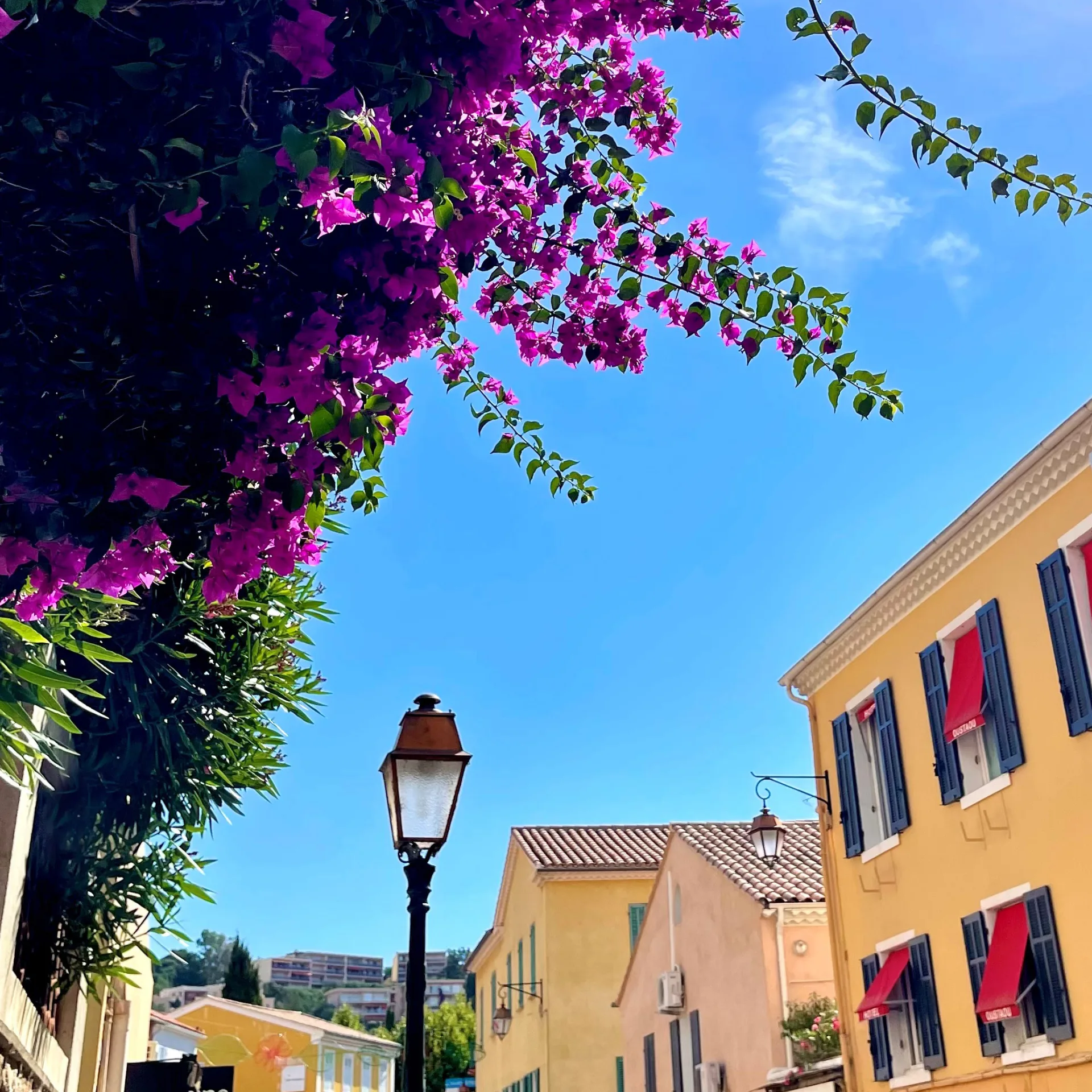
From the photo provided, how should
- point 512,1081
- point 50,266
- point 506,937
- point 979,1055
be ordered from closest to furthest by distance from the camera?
point 50,266
point 979,1055
point 512,1081
point 506,937

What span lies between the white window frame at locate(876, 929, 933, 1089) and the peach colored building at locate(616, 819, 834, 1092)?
3.21 metres

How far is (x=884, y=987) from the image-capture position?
527 inches

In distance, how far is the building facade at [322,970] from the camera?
18062cm

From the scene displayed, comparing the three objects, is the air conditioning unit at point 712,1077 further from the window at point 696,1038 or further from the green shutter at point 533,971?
the green shutter at point 533,971

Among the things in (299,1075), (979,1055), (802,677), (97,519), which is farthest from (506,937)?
(97,519)

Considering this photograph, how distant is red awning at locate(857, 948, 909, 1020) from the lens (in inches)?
520

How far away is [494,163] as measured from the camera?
2.84 metres

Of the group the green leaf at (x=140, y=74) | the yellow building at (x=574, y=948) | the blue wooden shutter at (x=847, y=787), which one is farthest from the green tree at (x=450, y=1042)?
the green leaf at (x=140, y=74)

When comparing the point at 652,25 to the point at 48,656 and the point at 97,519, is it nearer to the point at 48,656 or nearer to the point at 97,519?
the point at 97,519

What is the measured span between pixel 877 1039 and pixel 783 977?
291 cm

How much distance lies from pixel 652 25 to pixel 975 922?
11149 millimetres

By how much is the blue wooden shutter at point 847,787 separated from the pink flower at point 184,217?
1423cm

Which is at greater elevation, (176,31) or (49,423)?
→ (176,31)

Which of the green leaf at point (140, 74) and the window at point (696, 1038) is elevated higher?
the green leaf at point (140, 74)
